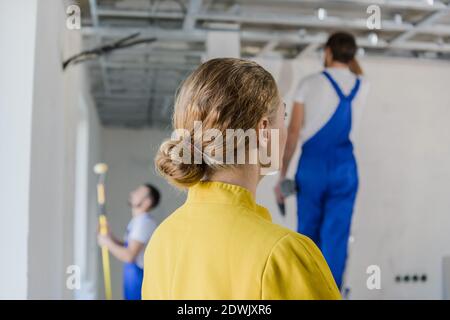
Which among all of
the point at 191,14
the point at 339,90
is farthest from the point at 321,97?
the point at 191,14

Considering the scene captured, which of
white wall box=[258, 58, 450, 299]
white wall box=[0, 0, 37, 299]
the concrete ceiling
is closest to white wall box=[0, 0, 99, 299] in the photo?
white wall box=[0, 0, 37, 299]

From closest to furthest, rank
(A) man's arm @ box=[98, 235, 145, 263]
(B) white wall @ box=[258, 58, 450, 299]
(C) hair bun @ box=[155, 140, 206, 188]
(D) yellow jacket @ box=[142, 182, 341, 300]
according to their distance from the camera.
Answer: (D) yellow jacket @ box=[142, 182, 341, 300], (C) hair bun @ box=[155, 140, 206, 188], (A) man's arm @ box=[98, 235, 145, 263], (B) white wall @ box=[258, 58, 450, 299]

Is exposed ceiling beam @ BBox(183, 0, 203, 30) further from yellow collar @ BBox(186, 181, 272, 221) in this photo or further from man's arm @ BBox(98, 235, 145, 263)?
yellow collar @ BBox(186, 181, 272, 221)

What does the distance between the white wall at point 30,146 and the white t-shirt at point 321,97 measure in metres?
1.14

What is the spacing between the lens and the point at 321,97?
285 cm

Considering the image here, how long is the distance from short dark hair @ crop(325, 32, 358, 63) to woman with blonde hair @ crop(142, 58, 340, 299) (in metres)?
2.14

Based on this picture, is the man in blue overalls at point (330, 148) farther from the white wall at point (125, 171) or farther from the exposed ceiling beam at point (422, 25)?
the white wall at point (125, 171)

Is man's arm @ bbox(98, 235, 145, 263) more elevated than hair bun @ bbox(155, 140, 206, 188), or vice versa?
hair bun @ bbox(155, 140, 206, 188)

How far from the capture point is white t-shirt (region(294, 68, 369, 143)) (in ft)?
9.34

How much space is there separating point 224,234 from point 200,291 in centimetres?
7

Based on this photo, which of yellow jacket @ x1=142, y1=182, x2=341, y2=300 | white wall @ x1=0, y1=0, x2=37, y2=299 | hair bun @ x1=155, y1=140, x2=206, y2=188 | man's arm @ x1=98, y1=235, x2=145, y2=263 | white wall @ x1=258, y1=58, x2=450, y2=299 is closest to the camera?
yellow jacket @ x1=142, y1=182, x2=341, y2=300

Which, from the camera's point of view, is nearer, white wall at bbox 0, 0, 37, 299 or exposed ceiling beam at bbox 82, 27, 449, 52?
white wall at bbox 0, 0, 37, 299

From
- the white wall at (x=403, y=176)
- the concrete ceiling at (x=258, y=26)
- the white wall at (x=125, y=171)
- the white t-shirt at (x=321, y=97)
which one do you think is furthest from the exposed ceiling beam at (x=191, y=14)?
the white wall at (x=125, y=171)

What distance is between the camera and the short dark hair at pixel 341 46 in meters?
2.81
